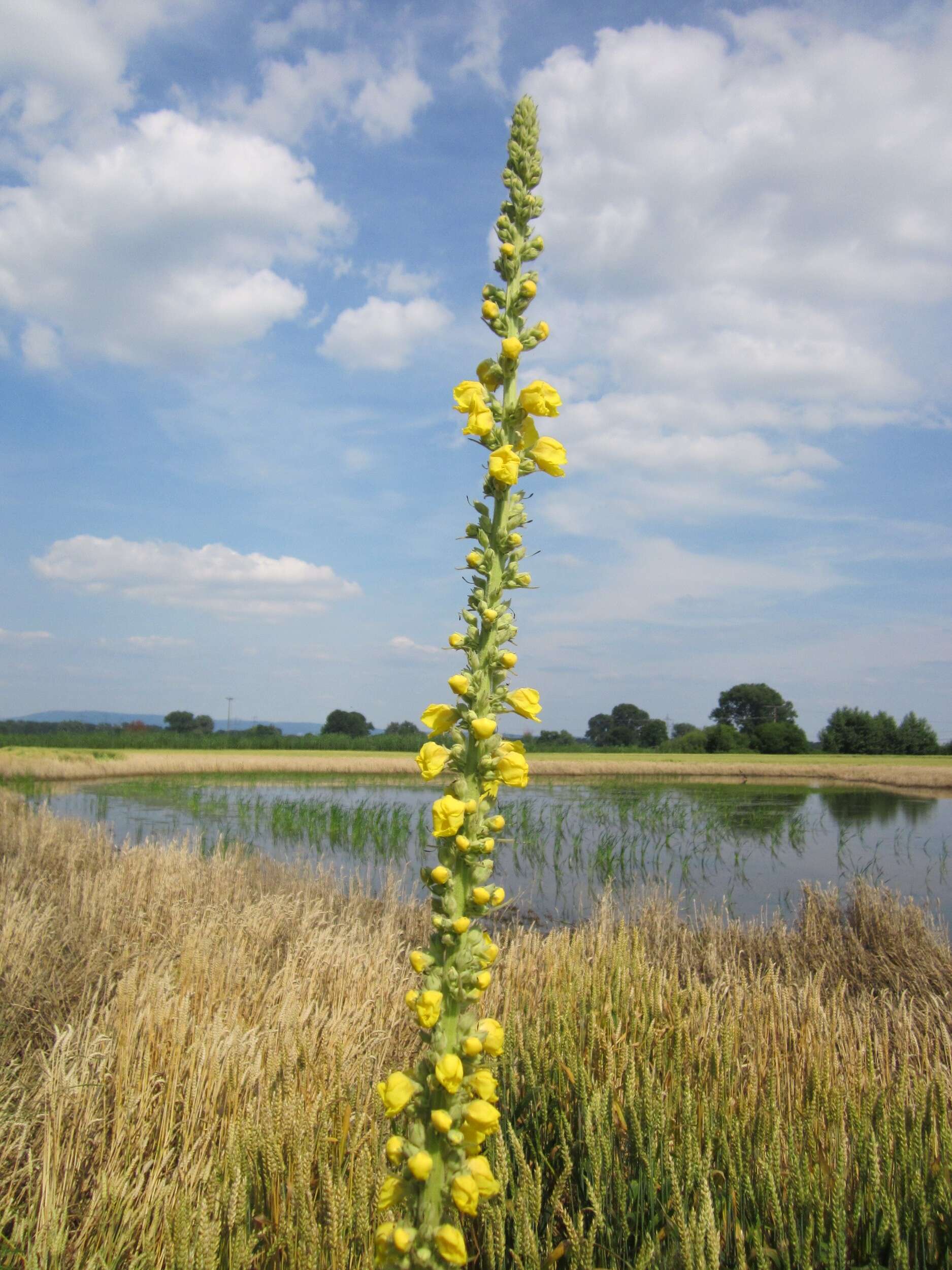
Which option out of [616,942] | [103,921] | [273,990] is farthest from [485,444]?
[103,921]

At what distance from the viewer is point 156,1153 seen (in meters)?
2.96

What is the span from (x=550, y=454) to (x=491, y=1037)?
4.63 ft

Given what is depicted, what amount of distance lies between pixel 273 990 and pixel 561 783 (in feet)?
98.5

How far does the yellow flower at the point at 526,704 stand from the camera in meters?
1.88

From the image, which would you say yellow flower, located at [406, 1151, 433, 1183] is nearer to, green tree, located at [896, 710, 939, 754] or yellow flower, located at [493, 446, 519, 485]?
yellow flower, located at [493, 446, 519, 485]

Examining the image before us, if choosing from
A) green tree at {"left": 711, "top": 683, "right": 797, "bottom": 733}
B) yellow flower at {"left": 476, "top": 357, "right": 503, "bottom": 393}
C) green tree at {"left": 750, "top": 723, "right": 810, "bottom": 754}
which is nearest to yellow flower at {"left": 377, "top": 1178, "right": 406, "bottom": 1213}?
yellow flower at {"left": 476, "top": 357, "right": 503, "bottom": 393}

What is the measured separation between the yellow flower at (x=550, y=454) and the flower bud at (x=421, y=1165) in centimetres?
158

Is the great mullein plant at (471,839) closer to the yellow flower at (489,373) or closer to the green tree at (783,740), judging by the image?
the yellow flower at (489,373)

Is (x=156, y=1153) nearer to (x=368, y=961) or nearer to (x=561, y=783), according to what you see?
(x=368, y=961)

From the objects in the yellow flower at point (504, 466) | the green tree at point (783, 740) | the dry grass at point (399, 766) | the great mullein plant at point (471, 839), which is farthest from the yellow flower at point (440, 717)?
the green tree at point (783, 740)

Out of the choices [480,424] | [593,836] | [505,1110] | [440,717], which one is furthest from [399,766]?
[480,424]

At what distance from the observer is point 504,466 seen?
6.05 ft

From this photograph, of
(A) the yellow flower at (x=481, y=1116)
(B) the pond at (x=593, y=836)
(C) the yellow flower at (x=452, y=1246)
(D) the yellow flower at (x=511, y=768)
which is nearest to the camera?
(C) the yellow flower at (x=452, y=1246)

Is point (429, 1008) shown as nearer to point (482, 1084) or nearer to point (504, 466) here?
point (482, 1084)
